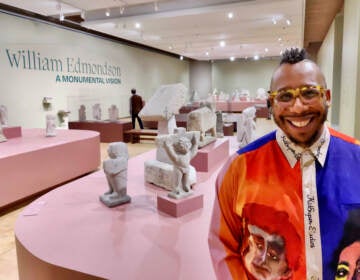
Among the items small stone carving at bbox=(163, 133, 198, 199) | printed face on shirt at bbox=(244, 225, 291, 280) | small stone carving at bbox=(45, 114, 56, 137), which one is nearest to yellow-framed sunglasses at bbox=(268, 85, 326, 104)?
printed face on shirt at bbox=(244, 225, 291, 280)

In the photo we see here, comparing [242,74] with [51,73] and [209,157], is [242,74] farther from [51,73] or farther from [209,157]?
[209,157]

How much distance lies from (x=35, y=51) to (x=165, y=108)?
752 cm

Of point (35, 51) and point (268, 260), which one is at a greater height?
point (35, 51)

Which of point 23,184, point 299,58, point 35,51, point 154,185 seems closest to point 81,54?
point 35,51

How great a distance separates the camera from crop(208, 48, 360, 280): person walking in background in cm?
93

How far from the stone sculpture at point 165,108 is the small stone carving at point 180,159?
4.74ft

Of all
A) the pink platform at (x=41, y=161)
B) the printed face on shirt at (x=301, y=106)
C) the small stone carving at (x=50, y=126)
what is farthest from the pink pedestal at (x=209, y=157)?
the small stone carving at (x=50, y=126)

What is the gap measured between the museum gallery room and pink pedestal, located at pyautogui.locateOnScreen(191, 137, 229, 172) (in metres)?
0.01

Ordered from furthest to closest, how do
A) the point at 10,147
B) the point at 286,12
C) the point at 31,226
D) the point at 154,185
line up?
the point at 286,12 → the point at 10,147 → the point at 154,185 → the point at 31,226

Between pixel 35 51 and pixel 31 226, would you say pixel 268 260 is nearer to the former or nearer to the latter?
pixel 31 226

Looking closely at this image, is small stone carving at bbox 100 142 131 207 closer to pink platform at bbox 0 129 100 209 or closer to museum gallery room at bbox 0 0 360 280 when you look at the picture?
museum gallery room at bbox 0 0 360 280

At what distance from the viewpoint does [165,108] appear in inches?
149

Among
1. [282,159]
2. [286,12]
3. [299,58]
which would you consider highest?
[286,12]

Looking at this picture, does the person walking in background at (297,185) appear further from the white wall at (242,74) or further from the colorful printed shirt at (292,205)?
the white wall at (242,74)
